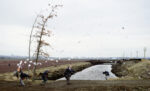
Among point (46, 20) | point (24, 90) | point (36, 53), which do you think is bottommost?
point (24, 90)

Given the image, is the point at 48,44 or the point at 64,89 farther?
the point at 48,44

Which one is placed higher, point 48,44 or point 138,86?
point 48,44

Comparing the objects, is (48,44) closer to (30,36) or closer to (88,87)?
(30,36)

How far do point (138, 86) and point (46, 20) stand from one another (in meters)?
17.3

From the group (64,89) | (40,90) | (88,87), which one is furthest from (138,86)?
(40,90)

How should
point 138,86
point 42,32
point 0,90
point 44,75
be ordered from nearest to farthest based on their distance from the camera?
point 0,90 < point 138,86 < point 44,75 < point 42,32

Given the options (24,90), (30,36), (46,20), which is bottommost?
(24,90)

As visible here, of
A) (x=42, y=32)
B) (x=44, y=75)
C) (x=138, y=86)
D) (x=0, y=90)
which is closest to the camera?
(x=0, y=90)

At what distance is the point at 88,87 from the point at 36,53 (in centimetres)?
1224

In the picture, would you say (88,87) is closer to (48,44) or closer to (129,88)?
(129,88)

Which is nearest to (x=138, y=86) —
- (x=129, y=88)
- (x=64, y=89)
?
(x=129, y=88)

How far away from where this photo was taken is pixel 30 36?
3462cm

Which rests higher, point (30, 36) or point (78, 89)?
point (30, 36)

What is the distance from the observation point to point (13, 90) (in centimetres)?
2419
